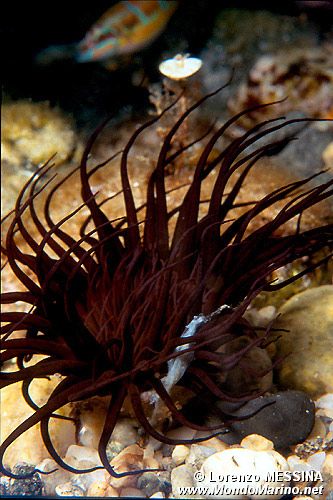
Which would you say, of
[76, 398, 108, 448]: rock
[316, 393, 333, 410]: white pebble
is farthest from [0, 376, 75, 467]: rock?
[316, 393, 333, 410]: white pebble

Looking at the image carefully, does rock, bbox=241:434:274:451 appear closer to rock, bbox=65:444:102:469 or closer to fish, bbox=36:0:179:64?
rock, bbox=65:444:102:469

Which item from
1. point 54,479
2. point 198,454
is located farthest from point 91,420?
point 198,454

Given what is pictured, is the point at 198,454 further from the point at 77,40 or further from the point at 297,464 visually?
the point at 77,40

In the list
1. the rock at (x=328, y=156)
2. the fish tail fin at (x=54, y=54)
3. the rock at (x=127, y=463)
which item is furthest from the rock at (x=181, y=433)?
the fish tail fin at (x=54, y=54)

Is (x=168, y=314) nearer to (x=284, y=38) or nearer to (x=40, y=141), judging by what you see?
(x=40, y=141)

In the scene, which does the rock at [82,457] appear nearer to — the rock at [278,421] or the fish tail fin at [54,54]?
the rock at [278,421]

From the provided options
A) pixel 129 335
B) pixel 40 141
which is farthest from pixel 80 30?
pixel 129 335
